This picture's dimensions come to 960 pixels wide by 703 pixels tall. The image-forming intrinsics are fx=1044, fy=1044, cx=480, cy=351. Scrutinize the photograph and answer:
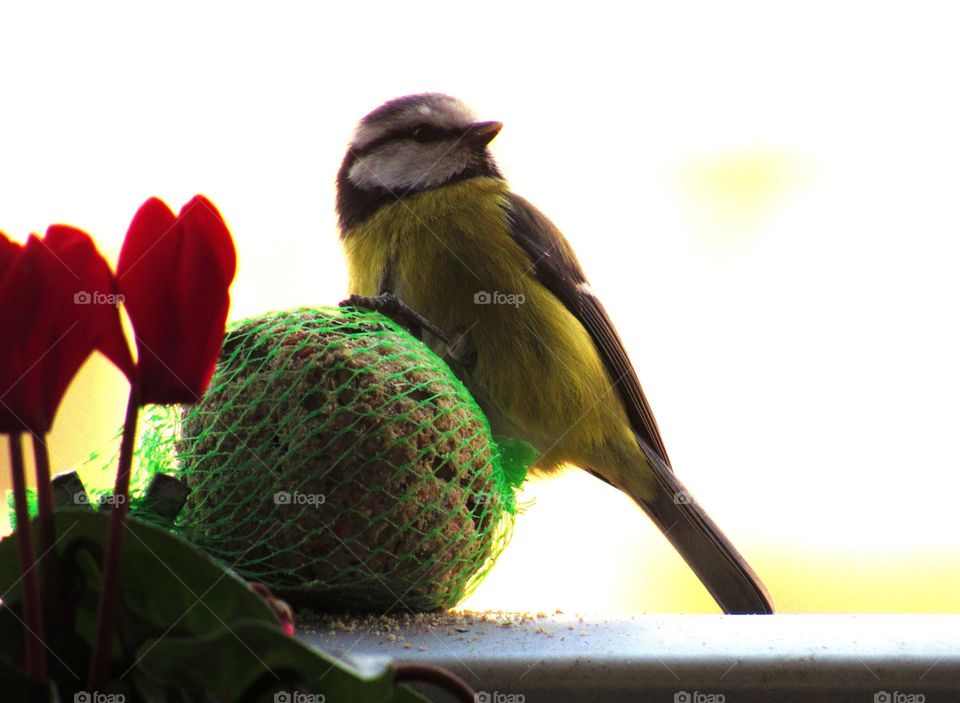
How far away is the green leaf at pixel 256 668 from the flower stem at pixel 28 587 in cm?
4

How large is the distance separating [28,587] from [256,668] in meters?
0.10

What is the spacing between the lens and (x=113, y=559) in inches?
18.1

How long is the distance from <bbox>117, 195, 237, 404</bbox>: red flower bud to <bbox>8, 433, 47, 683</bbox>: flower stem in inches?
2.3

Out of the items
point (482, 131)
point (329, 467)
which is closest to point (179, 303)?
point (329, 467)

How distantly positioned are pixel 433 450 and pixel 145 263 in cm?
58

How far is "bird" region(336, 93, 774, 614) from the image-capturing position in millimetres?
1554

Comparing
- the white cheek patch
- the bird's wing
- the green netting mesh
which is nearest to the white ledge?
the green netting mesh

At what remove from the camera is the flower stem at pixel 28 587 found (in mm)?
457

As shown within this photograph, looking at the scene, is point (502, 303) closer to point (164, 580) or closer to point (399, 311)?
point (399, 311)

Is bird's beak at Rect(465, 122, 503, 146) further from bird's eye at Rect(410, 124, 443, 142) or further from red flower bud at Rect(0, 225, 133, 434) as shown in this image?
red flower bud at Rect(0, 225, 133, 434)

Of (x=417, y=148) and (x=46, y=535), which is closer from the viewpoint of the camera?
(x=46, y=535)

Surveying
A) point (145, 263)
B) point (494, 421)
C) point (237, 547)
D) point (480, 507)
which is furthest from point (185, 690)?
point (494, 421)

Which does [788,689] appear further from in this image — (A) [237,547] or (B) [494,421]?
Result: (B) [494,421]

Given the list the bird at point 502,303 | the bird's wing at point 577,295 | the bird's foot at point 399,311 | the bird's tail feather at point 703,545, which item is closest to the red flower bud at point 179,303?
the bird's foot at point 399,311
